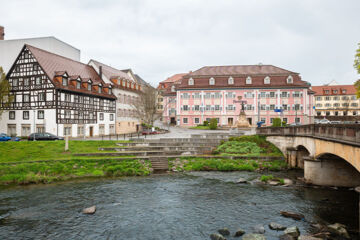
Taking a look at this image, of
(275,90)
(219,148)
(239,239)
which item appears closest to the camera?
(239,239)

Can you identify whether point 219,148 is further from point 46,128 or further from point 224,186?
point 46,128

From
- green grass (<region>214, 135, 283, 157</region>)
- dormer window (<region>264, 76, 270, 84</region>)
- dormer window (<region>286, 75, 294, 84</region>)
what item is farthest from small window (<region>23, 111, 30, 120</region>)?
dormer window (<region>286, 75, 294, 84</region>)

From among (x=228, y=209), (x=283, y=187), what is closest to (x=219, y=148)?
(x=283, y=187)

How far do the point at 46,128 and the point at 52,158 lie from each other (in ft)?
49.6

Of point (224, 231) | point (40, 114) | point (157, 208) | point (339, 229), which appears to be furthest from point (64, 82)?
point (339, 229)

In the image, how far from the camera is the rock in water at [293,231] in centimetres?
1147

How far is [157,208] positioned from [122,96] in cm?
4439

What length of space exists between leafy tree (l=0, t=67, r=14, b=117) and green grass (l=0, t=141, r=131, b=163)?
45.2ft

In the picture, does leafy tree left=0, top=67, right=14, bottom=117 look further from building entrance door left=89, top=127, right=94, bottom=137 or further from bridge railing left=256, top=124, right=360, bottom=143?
bridge railing left=256, top=124, right=360, bottom=143

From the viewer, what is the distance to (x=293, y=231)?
11.6 meters

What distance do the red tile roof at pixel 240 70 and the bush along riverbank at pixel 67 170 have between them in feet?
156

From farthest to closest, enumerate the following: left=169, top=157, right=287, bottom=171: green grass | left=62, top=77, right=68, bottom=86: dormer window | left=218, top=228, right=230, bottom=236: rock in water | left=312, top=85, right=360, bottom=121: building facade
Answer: left=312, top=85, right=360, bottom=121: building facade, left=62, top=77, right=68, bottom=86: dormer window, left=169, top=157, right=287, bottom=171: green grass, left=218, top=228, right=230, bottom=236: rock in water

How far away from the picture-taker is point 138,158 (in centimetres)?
2738

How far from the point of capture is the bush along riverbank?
22.2m
